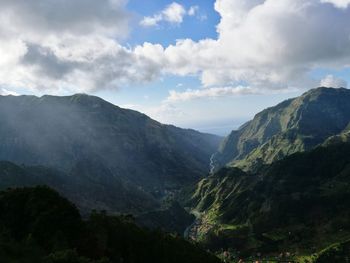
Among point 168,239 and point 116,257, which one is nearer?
point 116,257

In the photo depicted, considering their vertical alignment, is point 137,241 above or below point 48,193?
below

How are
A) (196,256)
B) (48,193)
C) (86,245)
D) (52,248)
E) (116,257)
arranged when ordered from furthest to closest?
1. (196,256)
2. (48,193)
3. (116,257)
4. (86,245)
5. (52,248)

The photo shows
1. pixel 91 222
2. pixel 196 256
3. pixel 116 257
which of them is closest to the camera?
pixel 116 257

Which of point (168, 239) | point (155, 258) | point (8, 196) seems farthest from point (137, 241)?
point (8, 196)

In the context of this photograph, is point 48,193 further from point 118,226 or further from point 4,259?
point 4,259

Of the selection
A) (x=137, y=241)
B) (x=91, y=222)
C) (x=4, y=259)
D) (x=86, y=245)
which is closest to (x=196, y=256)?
(x=137, y=241)

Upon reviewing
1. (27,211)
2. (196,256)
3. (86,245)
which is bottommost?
(196,256)
